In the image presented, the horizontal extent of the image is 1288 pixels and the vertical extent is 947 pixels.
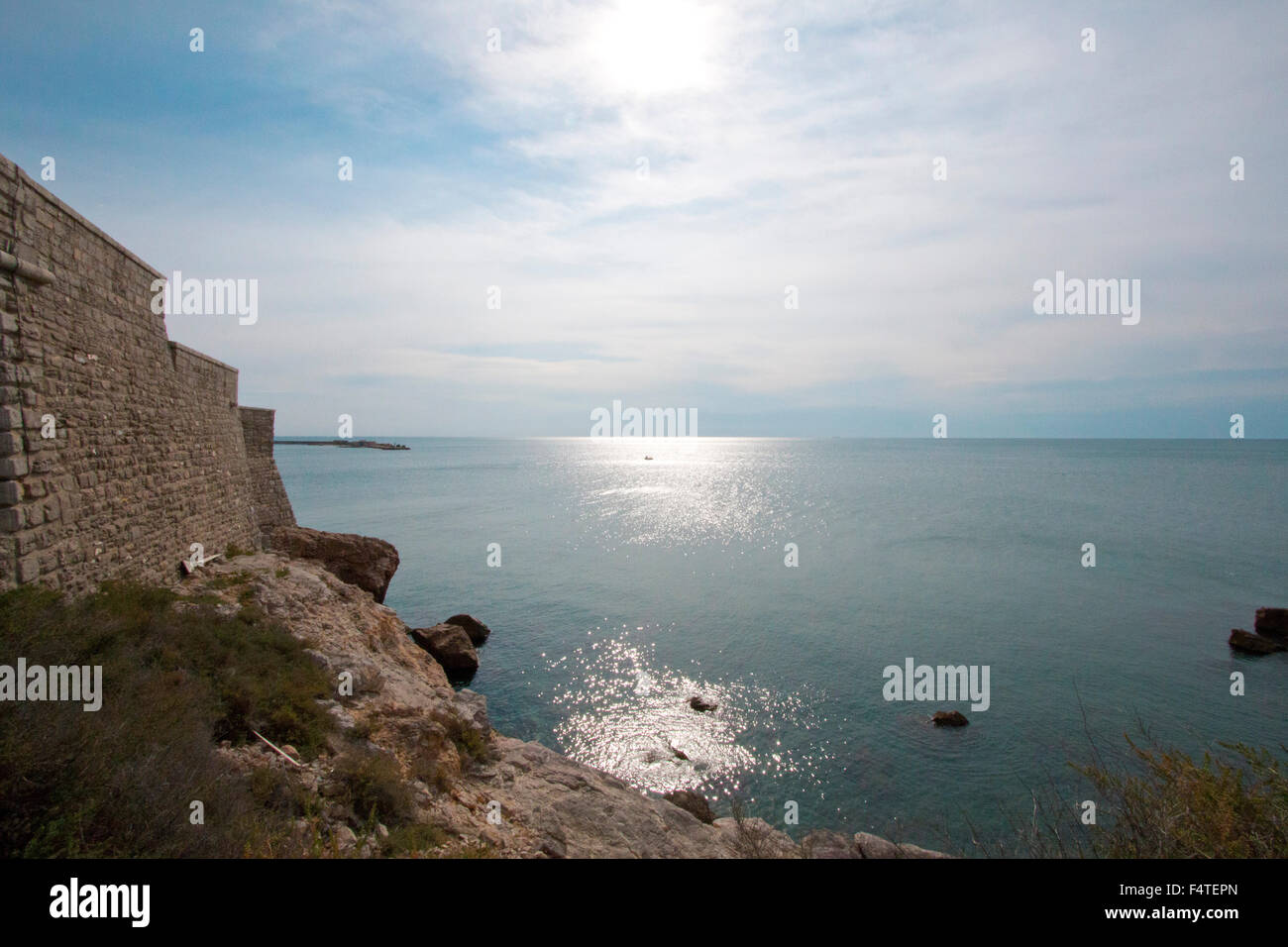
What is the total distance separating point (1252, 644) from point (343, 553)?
35.2 meters

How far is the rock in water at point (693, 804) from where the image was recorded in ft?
45.1

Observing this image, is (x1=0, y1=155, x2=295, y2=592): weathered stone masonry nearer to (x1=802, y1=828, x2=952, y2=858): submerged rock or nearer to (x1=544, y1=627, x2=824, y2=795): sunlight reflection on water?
(x1=544, y1=627, x2=824, y2=795): sunlight reflection on water

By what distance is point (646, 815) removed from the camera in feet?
38.0

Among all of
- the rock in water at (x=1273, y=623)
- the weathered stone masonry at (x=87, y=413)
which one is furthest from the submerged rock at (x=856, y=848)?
the rock in water at (x=1273, y=623)

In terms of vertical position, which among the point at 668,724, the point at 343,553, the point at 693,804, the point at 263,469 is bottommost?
the point at 668,724

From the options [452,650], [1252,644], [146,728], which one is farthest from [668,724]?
[1252,644]

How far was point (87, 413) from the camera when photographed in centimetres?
889

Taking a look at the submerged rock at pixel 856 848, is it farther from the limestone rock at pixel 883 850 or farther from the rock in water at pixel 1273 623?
the rock in water at pixel 1273 623

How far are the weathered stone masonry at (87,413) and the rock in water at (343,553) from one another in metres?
5.89

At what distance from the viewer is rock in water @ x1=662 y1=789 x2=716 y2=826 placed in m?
13.7

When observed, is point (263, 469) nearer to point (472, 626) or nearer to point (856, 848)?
point (472, 626)

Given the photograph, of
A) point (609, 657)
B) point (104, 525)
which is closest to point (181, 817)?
point (104, 525)

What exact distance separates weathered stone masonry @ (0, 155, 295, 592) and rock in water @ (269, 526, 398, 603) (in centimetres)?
589
